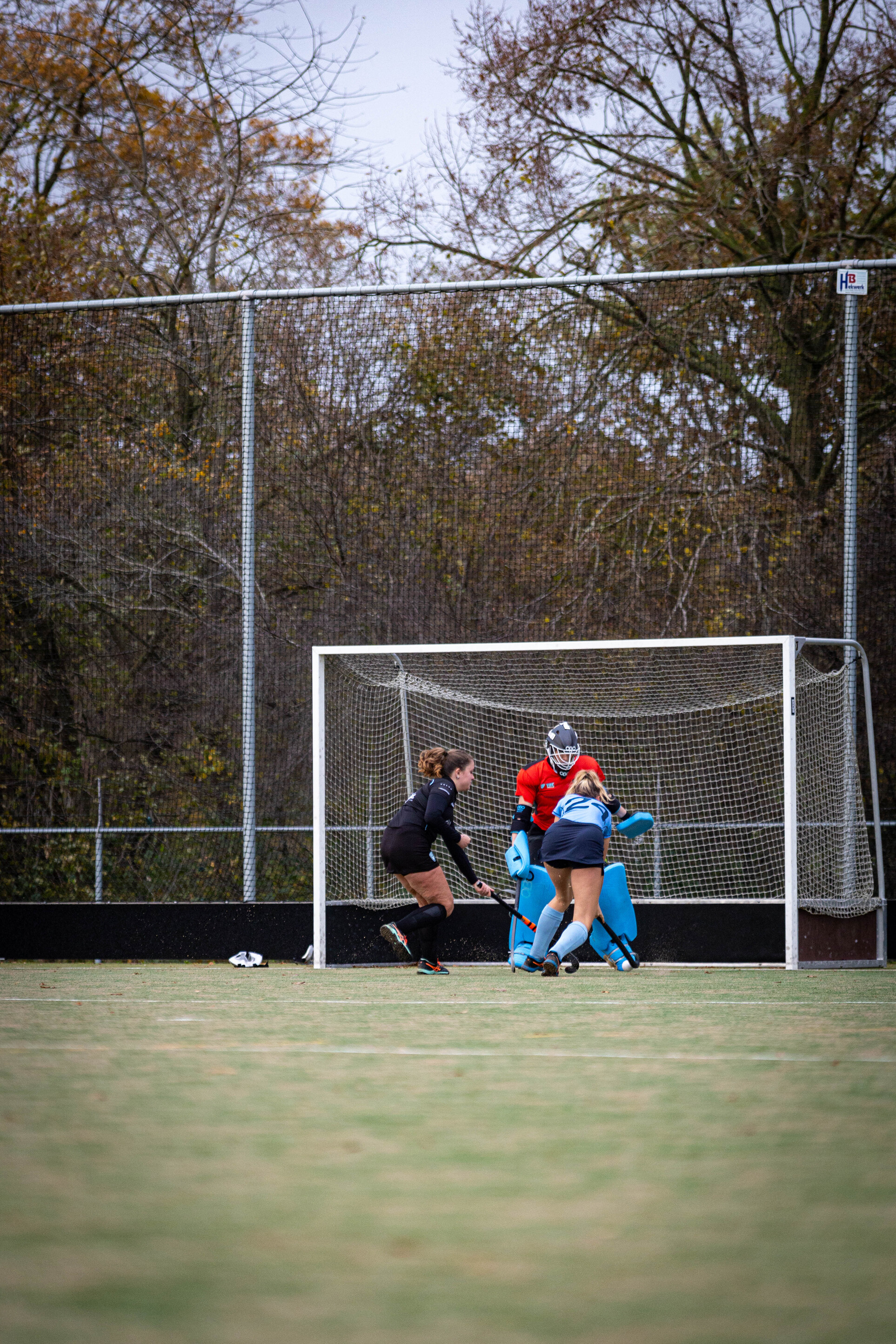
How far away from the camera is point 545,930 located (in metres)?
9.98

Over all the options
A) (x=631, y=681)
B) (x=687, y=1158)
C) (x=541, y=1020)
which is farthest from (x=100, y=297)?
(x=687, y=1158)

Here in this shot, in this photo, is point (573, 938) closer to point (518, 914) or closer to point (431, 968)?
point (518, 914)

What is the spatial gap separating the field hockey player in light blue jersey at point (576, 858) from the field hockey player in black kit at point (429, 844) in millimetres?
747

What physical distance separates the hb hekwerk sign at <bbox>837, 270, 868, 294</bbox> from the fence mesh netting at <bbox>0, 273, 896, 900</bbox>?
0.18 m

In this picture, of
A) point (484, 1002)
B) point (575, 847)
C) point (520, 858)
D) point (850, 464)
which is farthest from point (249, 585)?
point (484, 1002)

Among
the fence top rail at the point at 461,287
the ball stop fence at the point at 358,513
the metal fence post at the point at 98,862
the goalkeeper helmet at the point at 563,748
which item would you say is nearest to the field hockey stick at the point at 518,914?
the goalkeeper helmet at the point at 563,748

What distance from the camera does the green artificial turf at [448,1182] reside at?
2.51 metres

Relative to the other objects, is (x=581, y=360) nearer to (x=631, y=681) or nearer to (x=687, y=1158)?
(x=631, y=681)

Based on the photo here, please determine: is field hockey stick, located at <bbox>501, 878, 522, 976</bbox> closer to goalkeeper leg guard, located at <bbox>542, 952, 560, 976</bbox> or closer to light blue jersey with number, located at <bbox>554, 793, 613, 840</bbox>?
goalkeeper leg guard, located at <bbox>542, 952, 560, 976</bbox>

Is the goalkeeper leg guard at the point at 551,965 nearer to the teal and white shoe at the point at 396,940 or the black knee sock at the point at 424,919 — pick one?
the black knee sock at the point at 424,919

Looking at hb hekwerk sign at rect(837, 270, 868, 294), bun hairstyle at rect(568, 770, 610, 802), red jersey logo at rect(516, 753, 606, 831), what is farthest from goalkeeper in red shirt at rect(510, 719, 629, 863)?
hb hekwerk sign at rect(837, 270, 868, 294)

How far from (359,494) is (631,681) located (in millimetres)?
2516

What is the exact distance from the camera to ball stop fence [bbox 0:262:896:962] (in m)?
11.8

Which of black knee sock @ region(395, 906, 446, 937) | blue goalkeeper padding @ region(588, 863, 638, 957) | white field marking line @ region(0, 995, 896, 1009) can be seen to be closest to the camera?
white field marking line @ region(0, 995, 896, 1009)
